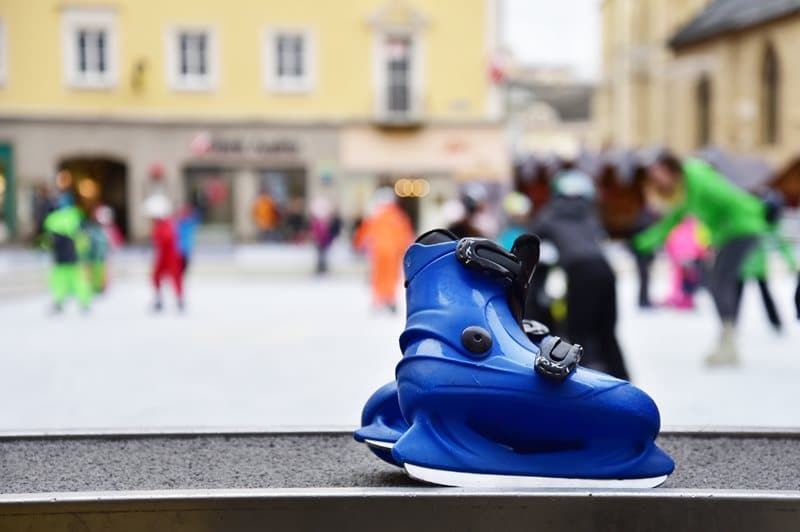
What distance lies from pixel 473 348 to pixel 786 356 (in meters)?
8.34

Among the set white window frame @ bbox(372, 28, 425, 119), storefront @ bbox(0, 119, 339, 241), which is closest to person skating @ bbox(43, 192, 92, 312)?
storefront @ bbox(0, 119, 339, 241)

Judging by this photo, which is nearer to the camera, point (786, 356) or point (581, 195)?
Answer: point (581, 195)

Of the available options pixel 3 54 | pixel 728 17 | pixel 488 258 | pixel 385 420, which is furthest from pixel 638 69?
pixel 488 258

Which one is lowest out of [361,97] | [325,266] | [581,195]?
[325,266]

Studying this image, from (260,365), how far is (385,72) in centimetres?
2701

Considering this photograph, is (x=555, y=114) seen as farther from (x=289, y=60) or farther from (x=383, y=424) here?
(x=383, y=424)

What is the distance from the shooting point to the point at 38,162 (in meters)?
35.2

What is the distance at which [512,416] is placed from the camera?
4.00 metres

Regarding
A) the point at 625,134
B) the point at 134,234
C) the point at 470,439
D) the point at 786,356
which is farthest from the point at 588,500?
the point at 625,134

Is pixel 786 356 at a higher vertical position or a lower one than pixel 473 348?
lower

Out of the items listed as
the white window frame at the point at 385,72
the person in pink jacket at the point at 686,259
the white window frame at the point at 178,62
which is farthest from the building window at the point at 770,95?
the person in pink jacket at the point at 686,259

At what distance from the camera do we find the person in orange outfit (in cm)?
1728

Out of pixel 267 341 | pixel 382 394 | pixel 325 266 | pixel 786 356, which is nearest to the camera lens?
pixel 382 394

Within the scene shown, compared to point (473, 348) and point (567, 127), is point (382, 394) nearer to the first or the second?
point (473, 348)
